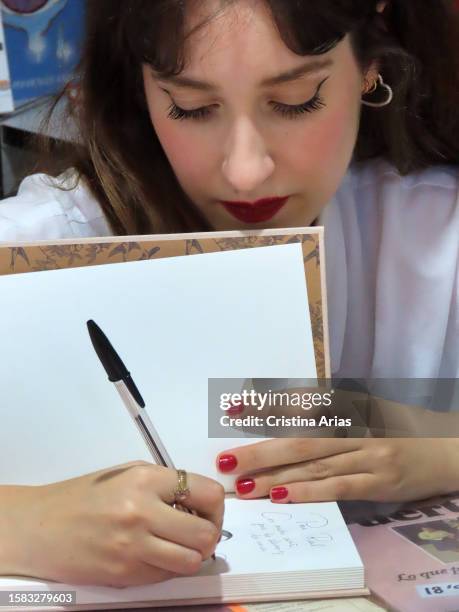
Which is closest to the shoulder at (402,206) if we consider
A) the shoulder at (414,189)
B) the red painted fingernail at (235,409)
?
the shoulder at (414,189)

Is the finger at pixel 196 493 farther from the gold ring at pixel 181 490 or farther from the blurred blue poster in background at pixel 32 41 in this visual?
the blurred blue poster in background at pixel 32 41

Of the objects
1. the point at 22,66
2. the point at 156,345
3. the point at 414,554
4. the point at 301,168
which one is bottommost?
the point at 414,554

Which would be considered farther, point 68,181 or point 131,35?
point 68,181

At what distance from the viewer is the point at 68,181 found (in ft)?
2.54

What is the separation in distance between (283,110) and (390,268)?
0.86 feet

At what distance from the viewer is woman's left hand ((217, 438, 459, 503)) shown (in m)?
0.53

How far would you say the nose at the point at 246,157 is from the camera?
23.7 inches

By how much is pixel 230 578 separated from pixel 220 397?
0.12 meters

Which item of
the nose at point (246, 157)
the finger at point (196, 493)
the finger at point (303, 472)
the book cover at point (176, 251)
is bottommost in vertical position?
the finger at point (303, 472)

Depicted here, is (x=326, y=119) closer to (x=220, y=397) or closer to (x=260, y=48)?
(x=260, y=48)

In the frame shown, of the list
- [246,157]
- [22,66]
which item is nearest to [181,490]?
[246,157]

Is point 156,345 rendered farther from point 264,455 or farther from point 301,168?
point 301,168

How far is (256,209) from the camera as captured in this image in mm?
666

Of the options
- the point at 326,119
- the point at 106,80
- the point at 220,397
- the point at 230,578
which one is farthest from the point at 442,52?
the point at 230,578
